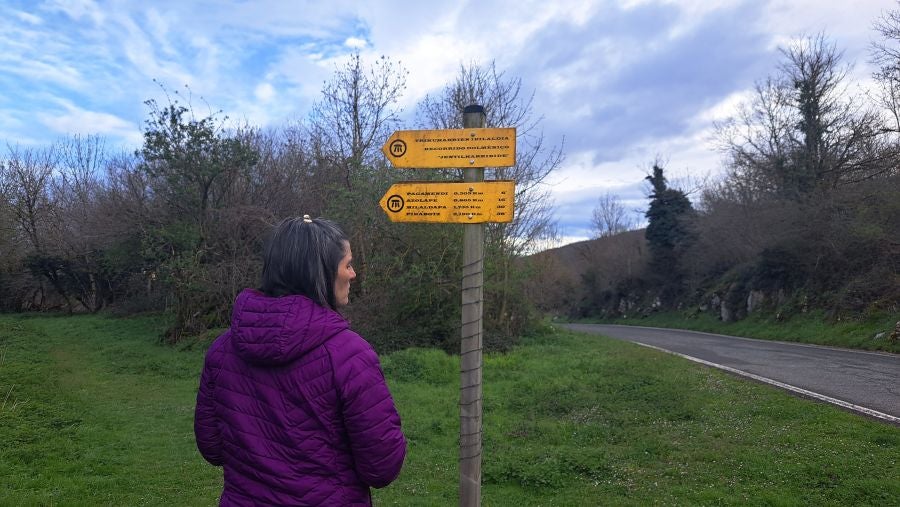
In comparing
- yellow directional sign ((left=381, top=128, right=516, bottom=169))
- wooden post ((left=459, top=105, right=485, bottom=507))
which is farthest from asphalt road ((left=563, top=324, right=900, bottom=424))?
yellow directional sign ((left=381, top=128, right=516, bottom=169))

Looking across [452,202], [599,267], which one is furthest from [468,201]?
[599,267]

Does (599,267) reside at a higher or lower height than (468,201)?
higher

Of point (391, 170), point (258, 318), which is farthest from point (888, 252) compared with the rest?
point (258, 318)

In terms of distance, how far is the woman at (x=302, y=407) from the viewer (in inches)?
74.5

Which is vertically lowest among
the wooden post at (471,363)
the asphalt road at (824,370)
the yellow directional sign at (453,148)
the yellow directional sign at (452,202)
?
the asphalt road at (824,370)

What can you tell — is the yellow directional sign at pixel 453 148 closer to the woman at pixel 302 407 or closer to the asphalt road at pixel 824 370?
the woman at pixel 302 407

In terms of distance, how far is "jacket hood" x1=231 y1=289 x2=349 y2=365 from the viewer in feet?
6.11

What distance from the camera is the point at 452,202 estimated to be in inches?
142

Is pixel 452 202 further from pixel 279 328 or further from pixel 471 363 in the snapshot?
pixel 279 328

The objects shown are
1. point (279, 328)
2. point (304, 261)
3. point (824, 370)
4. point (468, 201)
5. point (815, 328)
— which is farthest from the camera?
point (815, 328)

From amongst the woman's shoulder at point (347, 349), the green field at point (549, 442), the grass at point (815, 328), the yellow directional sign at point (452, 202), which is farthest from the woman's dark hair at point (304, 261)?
the grass at point (815, 328)

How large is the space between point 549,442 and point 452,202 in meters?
4.12

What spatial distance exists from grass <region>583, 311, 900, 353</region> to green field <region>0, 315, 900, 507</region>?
7020 mm

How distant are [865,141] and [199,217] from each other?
77.4 ft
